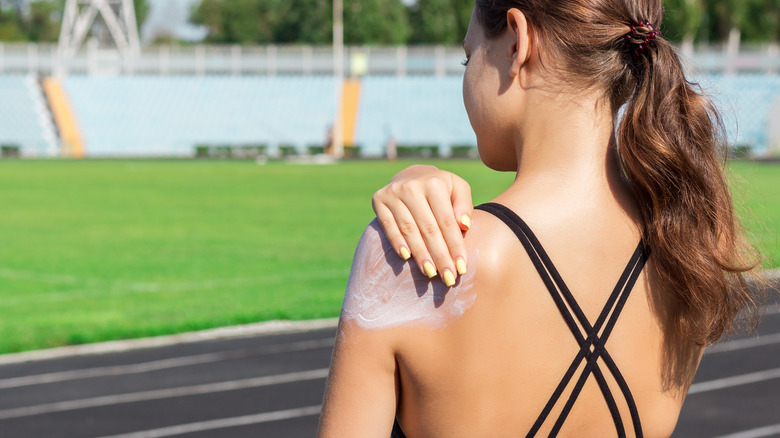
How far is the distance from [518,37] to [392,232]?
369mm

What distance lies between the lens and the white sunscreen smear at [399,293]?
4.35 ft

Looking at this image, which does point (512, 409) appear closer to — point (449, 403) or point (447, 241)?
point (449, 403)

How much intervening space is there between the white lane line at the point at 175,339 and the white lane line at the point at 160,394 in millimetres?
1187

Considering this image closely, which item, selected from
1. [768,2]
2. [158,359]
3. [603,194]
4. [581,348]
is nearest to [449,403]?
[581,348]

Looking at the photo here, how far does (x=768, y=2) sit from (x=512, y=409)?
7683 centimetres

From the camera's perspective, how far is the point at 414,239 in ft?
4.33

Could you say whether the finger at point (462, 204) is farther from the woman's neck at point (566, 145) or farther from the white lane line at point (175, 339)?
the white lane line at point (175, 339)

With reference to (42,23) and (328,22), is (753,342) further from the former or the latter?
(42,23)

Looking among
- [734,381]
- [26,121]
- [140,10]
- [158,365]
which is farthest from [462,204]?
[140,10]

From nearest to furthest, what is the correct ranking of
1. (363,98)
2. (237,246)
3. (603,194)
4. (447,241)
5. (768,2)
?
(447,241), (603,194), (237,246), (363,98), (768,2)

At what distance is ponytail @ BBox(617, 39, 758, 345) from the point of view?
1.47m

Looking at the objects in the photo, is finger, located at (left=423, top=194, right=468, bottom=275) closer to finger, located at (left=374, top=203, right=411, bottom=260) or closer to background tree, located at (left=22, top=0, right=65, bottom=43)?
finger, located at (left=374, top=203, right=411, bottom=260)

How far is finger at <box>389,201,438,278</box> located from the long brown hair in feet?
1.11

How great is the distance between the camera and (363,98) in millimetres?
55938
